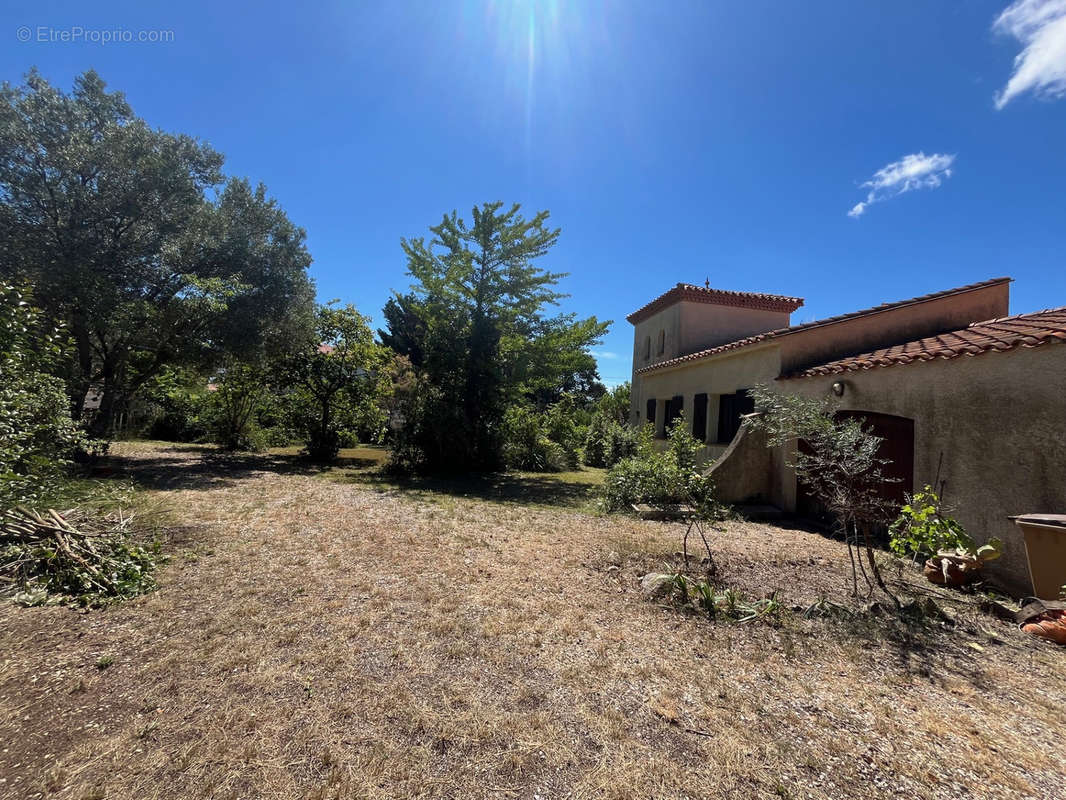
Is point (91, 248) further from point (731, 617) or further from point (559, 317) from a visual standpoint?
point (731, 617)

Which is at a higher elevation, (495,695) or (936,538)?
(936,538)

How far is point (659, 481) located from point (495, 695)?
6.97 metres

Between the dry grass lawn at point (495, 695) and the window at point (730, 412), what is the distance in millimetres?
5683

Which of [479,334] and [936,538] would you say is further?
[479,334]

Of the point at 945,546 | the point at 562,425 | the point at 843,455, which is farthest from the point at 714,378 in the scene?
the point at 843,455

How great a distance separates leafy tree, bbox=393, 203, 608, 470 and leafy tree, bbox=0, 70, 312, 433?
14.0 feet

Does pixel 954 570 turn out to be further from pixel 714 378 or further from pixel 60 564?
pixel 60 564

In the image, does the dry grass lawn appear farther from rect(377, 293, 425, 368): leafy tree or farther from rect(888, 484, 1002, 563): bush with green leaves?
rect(377, 293, 425, 368): leafy tree

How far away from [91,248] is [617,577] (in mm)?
12902

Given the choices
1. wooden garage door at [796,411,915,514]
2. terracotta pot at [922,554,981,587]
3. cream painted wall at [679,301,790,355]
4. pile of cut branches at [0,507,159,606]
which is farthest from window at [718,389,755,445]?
pile of cut branches at [0,507,159,606]

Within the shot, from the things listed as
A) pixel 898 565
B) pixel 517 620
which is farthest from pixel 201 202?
pixel 898 565

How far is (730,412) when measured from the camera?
36.7 feet

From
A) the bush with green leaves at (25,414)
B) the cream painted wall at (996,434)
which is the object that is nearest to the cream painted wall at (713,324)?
the cream painted wall at (996,434)

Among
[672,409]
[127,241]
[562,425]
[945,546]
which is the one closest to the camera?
[945,546]
